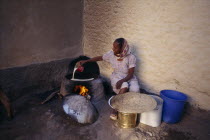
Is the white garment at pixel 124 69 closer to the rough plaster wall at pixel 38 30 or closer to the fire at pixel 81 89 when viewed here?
the fire at pixel 81 89

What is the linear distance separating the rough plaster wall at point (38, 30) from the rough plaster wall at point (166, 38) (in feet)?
2.81

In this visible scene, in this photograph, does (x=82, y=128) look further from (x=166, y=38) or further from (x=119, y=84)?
(x=166, y=38)

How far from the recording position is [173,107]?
3418 mm

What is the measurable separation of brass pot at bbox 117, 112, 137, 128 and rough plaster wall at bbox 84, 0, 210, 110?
1.24 m

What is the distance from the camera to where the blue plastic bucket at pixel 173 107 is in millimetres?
3383

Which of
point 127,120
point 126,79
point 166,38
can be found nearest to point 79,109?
point 127,120

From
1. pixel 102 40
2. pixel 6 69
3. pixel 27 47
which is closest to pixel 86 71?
pixel 102 40

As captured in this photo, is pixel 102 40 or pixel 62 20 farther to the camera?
pixel 102 40

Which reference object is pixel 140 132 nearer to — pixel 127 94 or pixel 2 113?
pixel 127 94

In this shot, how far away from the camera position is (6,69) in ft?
12.8

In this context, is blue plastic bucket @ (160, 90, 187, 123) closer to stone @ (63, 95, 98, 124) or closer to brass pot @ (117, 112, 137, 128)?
brass pot @ (117, 112, 137, 128)

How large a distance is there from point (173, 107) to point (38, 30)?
3.51 metres

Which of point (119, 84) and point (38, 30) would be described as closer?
point (119, 84)

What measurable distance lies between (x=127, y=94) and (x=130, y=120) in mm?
499
